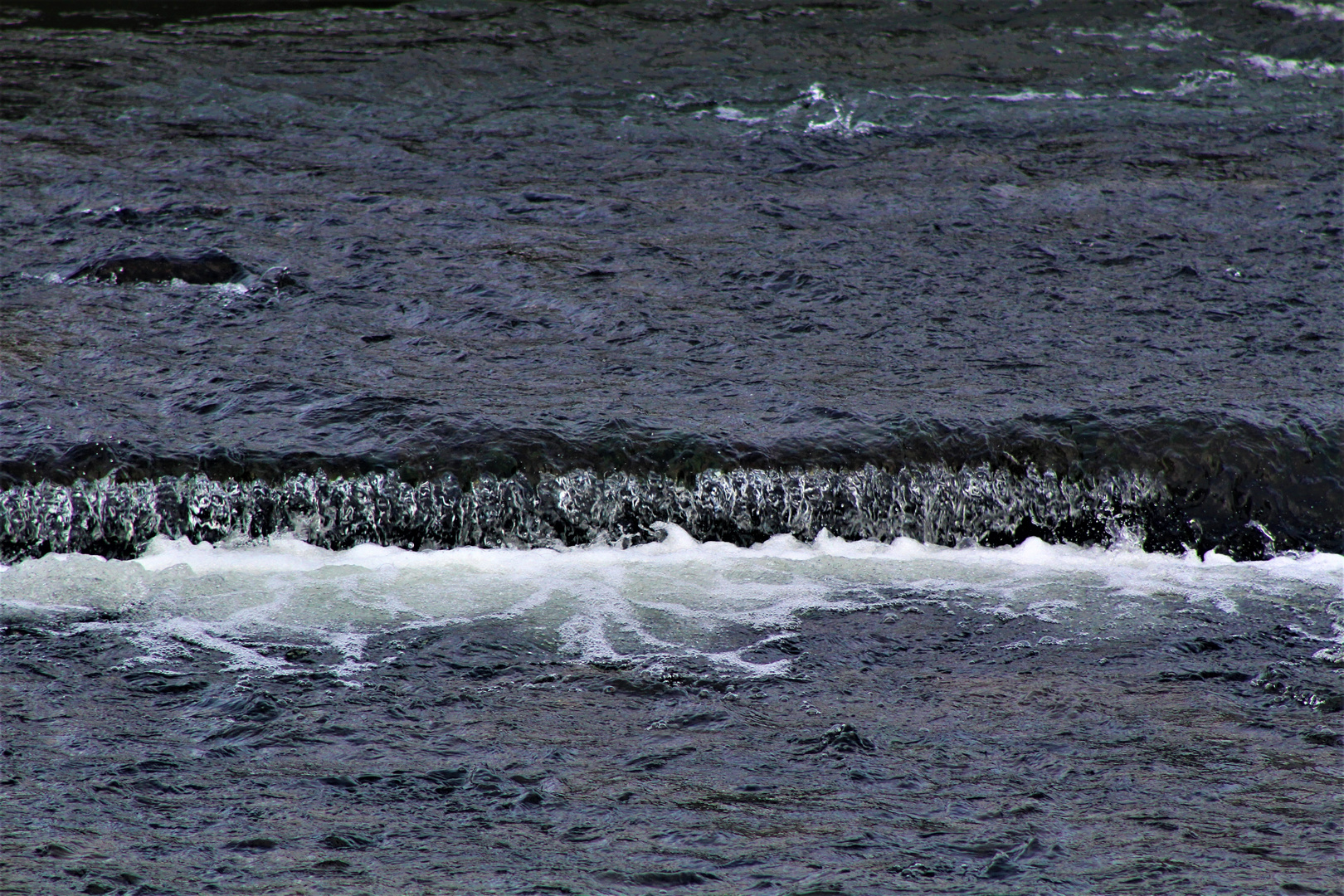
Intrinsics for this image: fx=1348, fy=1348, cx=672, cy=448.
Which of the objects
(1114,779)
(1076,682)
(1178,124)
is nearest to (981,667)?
(1076,682)

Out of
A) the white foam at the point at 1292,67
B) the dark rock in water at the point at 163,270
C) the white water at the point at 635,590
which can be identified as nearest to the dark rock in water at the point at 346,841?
the white water at the point at 635,590

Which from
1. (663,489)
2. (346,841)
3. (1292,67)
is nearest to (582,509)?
(663,489)

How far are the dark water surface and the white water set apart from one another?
2cm

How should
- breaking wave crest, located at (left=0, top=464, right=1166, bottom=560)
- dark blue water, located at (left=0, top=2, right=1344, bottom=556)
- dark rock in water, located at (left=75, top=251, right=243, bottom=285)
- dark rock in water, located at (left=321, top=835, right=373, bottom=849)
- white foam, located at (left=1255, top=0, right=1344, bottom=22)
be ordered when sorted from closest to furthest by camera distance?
dark rock in water, located at (left=321, top=835, right=373, bottom=849) < breaking wave crest, located at (left=0, top=464, right=1166, bottom=560) < dark blue water, located at (left=0, top=2, right=1344, bottom=556) < dark rock in water, located at (left=75, top=251, right=243, bottom=285) < white foam, located at (left=1255, top=0, right=1344, bottom=22)

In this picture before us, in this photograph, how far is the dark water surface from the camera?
4.05m

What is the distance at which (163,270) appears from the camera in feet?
24.8

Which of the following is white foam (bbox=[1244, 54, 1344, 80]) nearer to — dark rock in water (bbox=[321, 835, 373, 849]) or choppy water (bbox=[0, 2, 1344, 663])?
choppy water (bbox=[0, 2, 1344, 663])

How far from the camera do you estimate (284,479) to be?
A: 575cm

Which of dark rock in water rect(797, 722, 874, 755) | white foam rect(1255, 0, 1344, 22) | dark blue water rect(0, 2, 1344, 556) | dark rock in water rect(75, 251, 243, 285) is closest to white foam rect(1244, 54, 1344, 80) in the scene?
dark blue water rect(0, 2, 1344, 556)

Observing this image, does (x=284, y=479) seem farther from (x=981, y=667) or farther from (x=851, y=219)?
(x=851, y=219)

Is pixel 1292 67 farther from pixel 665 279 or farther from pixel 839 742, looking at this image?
pixel 839 742

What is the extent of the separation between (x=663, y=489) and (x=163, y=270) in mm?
3497

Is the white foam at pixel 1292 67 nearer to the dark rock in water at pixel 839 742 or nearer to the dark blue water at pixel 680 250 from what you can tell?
the dark blue water at pixel 680 250

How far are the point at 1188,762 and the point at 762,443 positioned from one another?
92.5 inches
